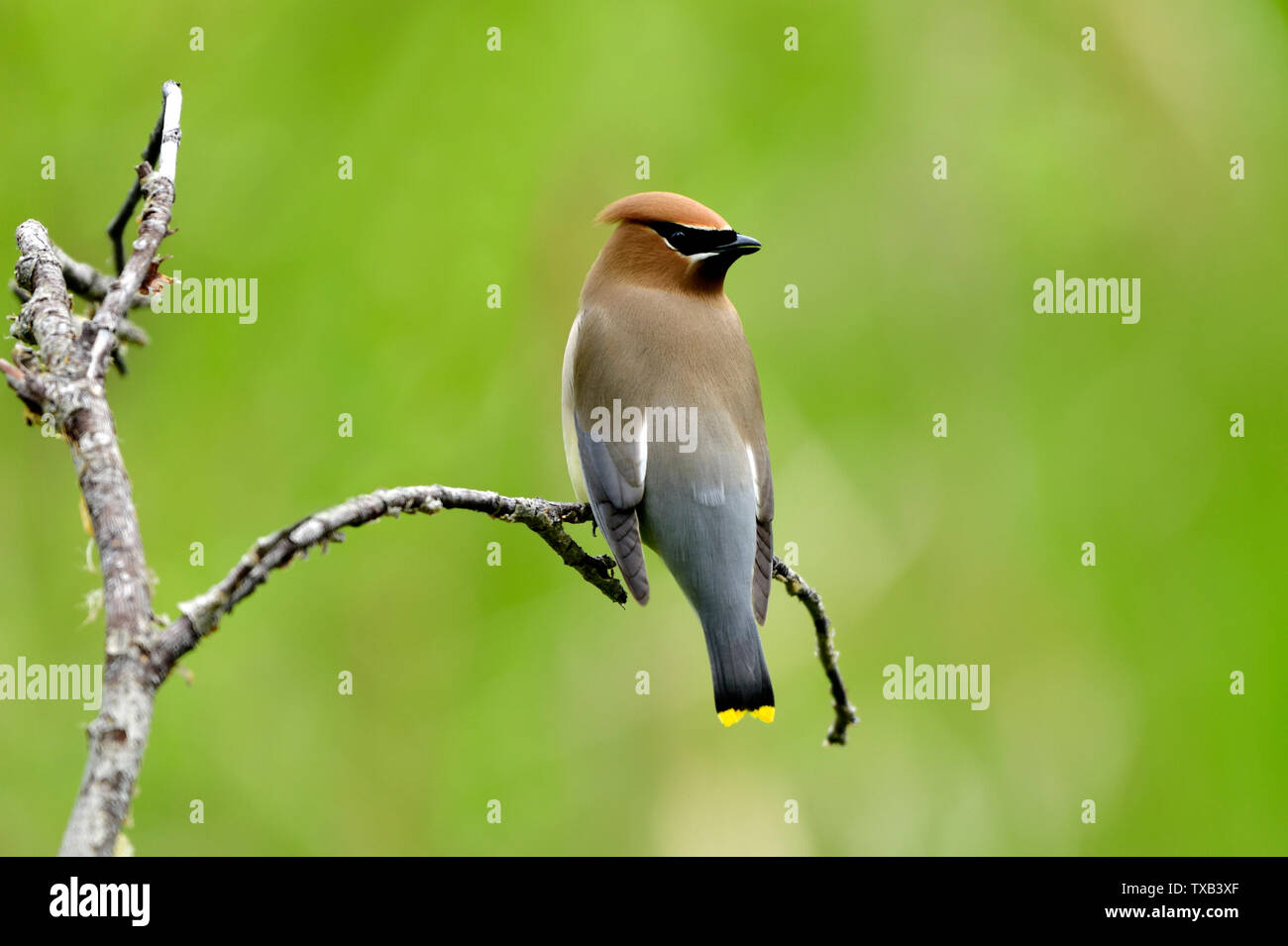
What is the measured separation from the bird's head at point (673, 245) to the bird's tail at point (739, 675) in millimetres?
1285

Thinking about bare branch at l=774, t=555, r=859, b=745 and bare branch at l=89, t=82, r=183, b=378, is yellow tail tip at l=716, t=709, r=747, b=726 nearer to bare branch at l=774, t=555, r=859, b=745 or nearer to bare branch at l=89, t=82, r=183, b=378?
bare branch at l=774, t=555, r=859, b=745

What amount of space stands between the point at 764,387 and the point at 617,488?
1934 mm

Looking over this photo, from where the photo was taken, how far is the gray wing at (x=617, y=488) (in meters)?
3.60

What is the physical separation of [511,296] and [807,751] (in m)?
2.34

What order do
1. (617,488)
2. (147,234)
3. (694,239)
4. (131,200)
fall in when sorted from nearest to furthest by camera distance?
(147,234) → (131,200) → (617,488) → (694,239)

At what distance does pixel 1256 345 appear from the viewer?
617 centimetres

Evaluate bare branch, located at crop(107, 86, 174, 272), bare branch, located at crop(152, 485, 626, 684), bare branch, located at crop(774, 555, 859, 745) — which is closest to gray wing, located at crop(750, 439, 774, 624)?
bare branch, located at crop(774, 555, 859, 745)

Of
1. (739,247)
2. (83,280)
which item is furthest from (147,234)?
(739,247)

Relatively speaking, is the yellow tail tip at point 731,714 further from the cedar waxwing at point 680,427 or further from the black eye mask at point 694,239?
the black eye mask at point 694,239

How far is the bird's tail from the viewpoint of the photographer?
3463 millimetres

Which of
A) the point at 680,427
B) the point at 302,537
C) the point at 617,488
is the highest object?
the point at 680,427

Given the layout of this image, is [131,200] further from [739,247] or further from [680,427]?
[739,247]

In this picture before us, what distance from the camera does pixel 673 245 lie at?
4.21m

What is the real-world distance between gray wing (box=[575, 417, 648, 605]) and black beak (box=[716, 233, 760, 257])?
2.51 feet
